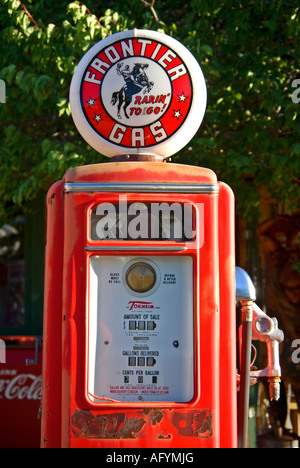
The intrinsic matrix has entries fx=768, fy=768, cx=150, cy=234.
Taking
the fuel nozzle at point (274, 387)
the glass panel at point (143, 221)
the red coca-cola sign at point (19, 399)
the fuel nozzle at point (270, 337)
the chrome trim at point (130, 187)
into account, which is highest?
the chrome trim at point (130, 187)

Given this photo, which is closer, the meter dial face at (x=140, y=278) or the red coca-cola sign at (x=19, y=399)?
the meter dial face at (x=140, y=278)

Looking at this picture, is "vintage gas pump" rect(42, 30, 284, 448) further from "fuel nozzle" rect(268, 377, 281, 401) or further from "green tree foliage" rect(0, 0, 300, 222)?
"green tree foliage" rect(0, 0, 300, 222)

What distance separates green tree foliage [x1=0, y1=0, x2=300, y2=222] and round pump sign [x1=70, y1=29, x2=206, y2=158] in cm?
244

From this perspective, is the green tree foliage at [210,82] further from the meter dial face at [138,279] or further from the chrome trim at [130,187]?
the meter dial face at [138,279]

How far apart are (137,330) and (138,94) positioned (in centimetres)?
105

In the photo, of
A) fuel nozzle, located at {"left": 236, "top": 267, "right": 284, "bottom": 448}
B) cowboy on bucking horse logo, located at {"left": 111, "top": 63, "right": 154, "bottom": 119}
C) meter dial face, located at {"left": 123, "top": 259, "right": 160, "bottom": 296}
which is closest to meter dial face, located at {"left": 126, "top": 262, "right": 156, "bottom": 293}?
meter dial face, located at {"left": 123, "top": 259, "right": 160, "bottom": 296}

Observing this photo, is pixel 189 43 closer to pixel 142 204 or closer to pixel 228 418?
pixel 142 204

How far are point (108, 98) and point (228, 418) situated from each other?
1.50m

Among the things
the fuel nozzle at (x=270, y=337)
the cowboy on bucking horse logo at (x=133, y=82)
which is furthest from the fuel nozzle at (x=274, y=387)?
the cowboy on bucking horse logo at (x=133, y=82)

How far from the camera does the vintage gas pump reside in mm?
3164

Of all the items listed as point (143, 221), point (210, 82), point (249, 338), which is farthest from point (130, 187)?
point (210, 82)

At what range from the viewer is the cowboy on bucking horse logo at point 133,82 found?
3.42m

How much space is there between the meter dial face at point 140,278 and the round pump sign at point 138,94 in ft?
1.83

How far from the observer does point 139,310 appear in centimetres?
321
